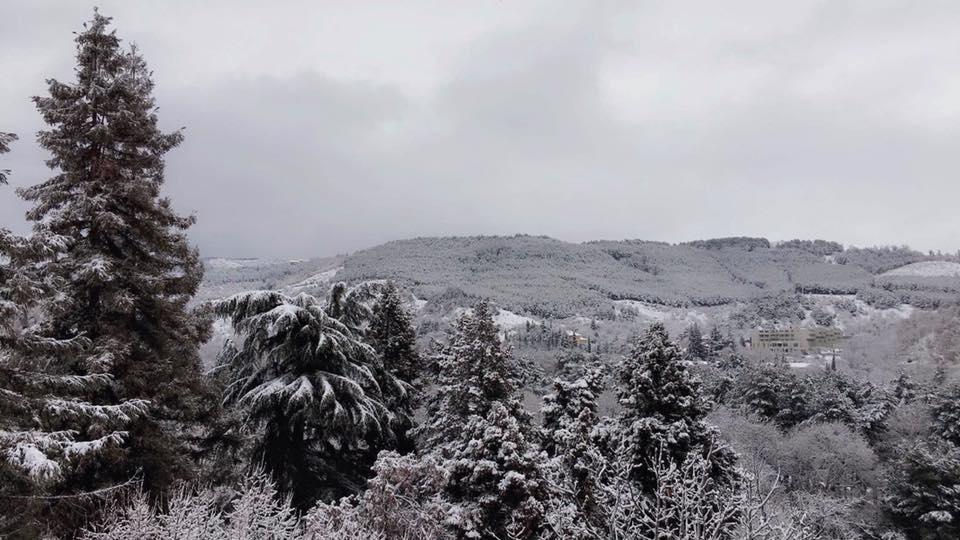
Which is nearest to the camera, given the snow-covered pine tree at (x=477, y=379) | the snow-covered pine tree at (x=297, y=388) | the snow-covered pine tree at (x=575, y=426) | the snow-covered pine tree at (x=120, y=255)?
the snow-covered pine tree at (x=120, y=255)

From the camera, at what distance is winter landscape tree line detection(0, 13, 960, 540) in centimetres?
812

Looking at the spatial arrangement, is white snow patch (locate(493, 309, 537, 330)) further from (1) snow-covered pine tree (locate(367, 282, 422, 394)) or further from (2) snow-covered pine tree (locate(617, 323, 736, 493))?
(2) snow-covered pine tree (locate(617, 323, 736, 493))

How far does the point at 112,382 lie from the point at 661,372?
16584 millimetres

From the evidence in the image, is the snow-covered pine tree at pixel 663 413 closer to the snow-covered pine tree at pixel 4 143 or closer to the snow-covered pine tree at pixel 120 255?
the snow-covered pine tree at pixel 120 255

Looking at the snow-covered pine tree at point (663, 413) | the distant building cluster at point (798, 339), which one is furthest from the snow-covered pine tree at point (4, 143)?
the distant building cluster at point (798, 339)

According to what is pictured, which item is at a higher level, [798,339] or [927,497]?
[927,497]

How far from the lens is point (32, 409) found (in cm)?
800

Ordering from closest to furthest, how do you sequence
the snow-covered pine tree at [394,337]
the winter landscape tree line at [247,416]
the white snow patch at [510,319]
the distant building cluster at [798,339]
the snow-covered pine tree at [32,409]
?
the snow-covered pine tree at [32,409]
the winter landscape tree line at [247,416]
the snow-covered pine tree at [394,337]
the distant building cluster at [798,339]
the white snow patch at [510,319]

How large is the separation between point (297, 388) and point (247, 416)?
70.0 inches

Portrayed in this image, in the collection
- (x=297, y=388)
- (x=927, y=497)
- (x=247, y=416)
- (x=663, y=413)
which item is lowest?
(x=927, y=497)

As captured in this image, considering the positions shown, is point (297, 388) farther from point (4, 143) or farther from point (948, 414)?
point (948, 414)

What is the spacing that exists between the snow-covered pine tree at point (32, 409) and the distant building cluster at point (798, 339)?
172417 mm

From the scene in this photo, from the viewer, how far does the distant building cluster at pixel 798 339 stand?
163 m

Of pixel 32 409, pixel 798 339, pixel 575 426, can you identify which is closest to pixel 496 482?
pixel 575 426
